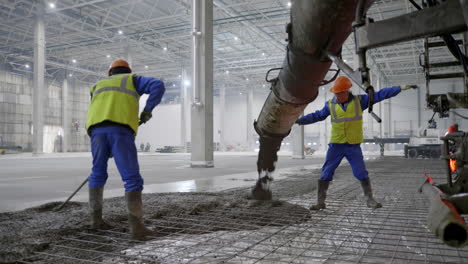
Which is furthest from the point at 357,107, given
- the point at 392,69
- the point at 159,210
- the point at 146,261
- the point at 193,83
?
the point at 392,69

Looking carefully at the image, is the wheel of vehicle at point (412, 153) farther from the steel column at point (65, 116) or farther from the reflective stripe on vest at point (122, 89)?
the steel column at point (65, 116)

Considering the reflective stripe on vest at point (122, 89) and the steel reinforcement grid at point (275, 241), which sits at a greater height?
the reflective stripe on vest at point (122, 89)

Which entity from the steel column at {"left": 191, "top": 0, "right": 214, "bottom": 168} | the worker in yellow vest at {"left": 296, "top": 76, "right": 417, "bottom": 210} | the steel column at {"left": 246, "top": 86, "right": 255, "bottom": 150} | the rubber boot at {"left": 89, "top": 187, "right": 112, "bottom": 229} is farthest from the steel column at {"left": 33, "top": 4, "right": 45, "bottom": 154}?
the steel column at {"left": 246, "top": 86, "right": 255, "bottom": 150}

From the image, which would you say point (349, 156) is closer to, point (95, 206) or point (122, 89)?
point (122, 89)

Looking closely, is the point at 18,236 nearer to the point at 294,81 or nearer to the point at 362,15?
the point at 294,81

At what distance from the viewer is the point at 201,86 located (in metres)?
9.82

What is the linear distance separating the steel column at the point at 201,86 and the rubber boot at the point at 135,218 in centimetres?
707

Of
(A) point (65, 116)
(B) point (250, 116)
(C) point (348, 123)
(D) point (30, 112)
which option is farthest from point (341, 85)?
(B) point (250, 116)

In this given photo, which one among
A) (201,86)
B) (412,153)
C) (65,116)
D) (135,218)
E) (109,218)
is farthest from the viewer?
(65,116)

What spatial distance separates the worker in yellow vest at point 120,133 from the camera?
267cm

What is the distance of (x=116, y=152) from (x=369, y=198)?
8.88 ft

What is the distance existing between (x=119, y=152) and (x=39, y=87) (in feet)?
63.4

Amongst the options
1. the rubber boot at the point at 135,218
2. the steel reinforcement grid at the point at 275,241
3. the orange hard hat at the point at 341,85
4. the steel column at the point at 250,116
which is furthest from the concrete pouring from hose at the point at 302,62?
the steel column at the point at 250,116

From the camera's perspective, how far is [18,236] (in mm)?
2531
